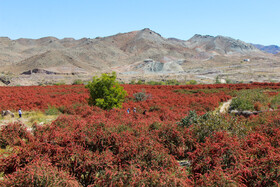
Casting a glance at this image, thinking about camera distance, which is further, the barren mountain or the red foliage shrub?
the barren mountain

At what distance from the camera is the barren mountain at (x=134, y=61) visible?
258ft

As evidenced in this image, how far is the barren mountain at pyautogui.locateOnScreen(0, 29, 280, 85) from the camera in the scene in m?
78.5

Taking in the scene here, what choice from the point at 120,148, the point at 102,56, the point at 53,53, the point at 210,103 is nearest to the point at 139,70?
the point at 102,56

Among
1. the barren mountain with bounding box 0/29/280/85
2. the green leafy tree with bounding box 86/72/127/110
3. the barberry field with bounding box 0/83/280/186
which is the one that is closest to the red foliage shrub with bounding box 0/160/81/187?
the barberry field with bounding box 0/83/280/186

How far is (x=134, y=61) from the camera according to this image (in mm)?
125750

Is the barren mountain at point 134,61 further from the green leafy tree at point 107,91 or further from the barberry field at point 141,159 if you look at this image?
the barberry field at point 141,159

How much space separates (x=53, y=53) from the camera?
106 m

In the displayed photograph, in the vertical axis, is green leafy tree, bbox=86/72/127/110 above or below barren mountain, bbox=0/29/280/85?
below

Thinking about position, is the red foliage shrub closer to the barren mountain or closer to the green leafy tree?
the green leafy tree

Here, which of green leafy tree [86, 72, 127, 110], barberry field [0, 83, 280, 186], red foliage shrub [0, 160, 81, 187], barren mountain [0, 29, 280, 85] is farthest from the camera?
barren mountain [0, 29, 280, 85]

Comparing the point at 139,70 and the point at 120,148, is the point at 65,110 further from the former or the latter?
the point at 139,70

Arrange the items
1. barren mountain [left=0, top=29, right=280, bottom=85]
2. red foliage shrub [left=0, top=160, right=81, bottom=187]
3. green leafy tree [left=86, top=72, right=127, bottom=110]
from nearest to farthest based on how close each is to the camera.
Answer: red foliage shrub [left=0, top=160, right=81, bottom=187] < green leafy tree [left=86, top=72, right=127, bottom=110] < barren mountain [left=0, top=29, right=280, bottom=85]

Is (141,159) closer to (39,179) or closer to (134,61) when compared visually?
(39,179)

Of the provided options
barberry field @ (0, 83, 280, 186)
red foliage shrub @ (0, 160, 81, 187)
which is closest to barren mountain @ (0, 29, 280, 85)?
barberry field @ (0, 83, 280, 186)
